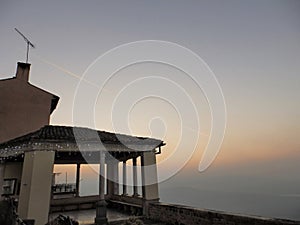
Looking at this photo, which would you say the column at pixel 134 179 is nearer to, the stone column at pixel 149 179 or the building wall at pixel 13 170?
the stone column at pixel 149 179

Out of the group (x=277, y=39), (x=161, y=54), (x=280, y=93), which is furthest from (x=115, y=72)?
(x=280, y=93)

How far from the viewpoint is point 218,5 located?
8727 mm

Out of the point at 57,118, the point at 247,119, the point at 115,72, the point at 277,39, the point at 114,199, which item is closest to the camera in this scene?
the point at 277,39

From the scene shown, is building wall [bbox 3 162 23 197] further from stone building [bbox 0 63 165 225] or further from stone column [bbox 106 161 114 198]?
stone column [bbox 106 161 114 198]

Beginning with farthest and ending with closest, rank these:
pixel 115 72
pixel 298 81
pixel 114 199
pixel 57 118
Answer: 1. pixel 57 118
2. pixel 114 199
3. pixel 115 72
4. pixel 298 81

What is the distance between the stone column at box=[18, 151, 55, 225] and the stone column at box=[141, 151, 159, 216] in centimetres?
401

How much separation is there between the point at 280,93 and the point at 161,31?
6284 millimetres

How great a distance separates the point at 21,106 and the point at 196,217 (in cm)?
1202

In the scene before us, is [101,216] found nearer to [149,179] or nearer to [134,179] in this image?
[149,179]

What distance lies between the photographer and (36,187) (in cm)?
850

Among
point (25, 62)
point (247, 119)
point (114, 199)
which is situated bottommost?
point (114, 199)

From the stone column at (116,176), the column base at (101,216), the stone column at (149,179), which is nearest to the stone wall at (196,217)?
the stone column at (149,179)

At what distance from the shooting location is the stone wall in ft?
18.4

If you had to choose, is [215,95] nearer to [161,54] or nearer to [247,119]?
[161,54]
